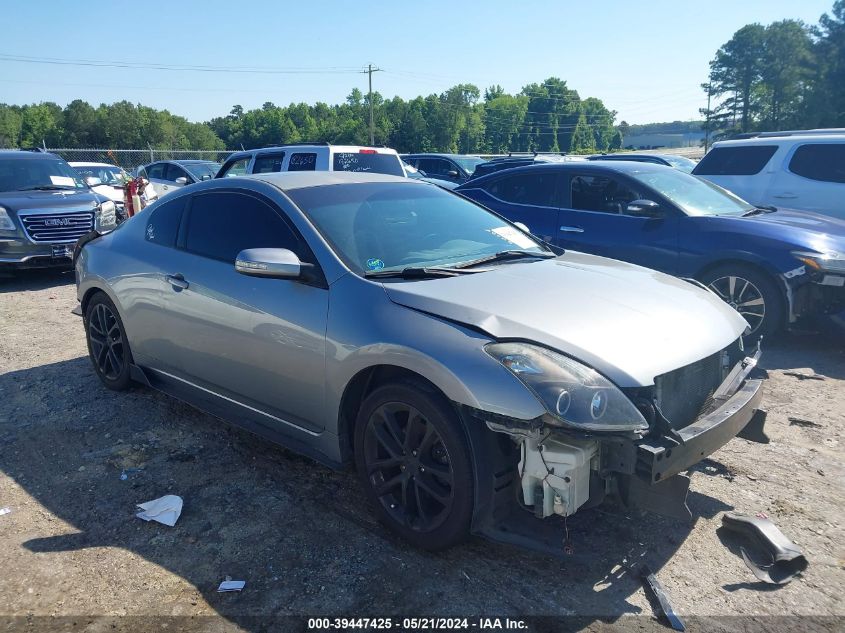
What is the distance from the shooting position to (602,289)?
11.0 ft

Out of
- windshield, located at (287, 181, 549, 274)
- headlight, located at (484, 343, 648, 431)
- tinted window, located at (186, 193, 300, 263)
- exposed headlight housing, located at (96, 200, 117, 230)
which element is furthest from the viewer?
exposed headlight housing, located at (96, 200, 117, 230)

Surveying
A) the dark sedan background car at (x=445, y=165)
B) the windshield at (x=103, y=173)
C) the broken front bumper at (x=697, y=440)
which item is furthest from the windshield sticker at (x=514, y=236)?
the windshield at (x=103, y=173)

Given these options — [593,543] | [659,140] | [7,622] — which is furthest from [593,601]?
[659,140]

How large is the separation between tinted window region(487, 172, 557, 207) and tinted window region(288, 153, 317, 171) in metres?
3.09

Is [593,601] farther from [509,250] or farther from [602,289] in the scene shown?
[509,250]

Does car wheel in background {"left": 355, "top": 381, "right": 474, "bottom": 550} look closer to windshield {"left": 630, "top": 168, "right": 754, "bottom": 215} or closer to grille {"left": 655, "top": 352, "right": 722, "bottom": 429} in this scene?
grille {"left": 655, "top": 352, "right": 722, "bottom": 429}

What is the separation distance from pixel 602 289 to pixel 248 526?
217 centimetres

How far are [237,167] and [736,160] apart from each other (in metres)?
7.92

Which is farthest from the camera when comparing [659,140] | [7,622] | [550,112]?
[659,140]

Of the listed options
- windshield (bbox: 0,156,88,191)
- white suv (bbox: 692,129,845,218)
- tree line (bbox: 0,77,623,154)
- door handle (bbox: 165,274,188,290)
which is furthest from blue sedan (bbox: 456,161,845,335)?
tree line (bbox: 0,77,623,154)

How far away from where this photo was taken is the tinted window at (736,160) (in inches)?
357

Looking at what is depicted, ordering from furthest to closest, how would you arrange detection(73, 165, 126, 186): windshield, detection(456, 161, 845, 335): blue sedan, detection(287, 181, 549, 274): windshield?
detection(73, 165, 126, 186): windshield
detection(456, 161, 845, 335): blue sedan
detection(287, 181, 549, 274): windshield

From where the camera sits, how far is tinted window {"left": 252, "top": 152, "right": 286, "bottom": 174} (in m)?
10.3

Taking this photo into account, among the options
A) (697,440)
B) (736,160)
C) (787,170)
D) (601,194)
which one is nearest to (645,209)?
(601,194)
